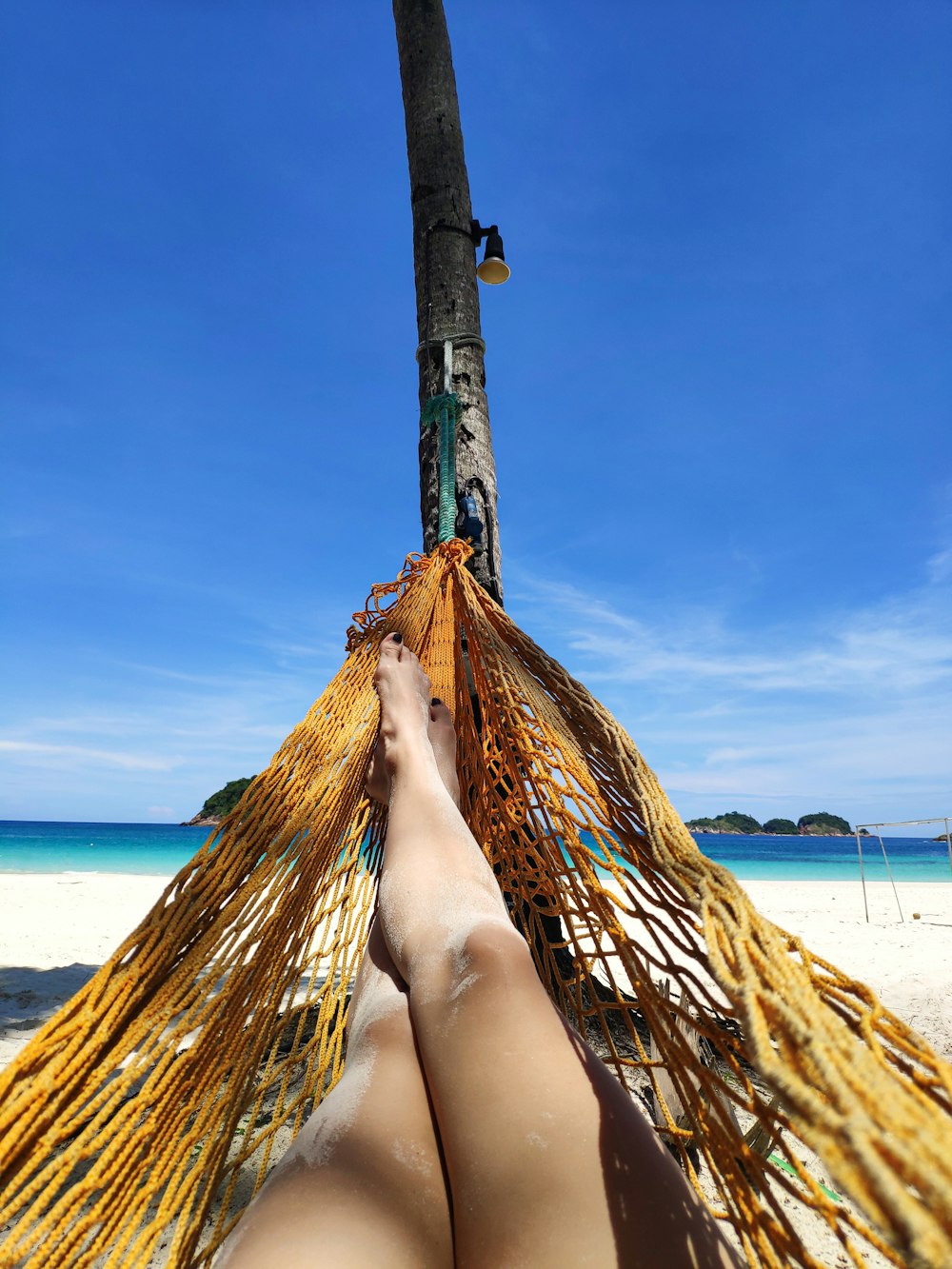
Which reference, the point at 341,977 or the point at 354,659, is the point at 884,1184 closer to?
the point at 341,977

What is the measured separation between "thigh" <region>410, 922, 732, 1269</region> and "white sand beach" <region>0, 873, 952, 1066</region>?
1.99 metres

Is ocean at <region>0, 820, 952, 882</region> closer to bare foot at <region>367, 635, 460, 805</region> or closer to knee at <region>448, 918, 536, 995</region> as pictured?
bare foot at <region>367, 635, 460, 805</region>

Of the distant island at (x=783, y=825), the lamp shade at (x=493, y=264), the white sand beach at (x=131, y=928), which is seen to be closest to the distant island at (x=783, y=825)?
the distant island at (x=783, y=825)

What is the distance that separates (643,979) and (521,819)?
47 centimetres

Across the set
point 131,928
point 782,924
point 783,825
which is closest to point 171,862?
point 131,928

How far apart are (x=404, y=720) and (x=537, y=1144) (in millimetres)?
850

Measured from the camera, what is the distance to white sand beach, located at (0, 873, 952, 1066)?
2688 mm

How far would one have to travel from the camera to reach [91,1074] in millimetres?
631

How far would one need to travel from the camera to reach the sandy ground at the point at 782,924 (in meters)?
2.52

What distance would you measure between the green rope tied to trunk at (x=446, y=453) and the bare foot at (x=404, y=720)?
0.34 m

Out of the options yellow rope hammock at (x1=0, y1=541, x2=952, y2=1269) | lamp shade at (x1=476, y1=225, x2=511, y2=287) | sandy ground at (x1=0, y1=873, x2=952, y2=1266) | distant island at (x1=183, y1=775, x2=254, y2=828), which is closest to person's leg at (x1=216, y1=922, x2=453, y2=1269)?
yellow rope hammock at (x1=0, y1=541, x2=952, y2=1269)

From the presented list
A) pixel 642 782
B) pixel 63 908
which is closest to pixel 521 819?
pixel 642 782

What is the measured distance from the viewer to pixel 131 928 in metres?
5.67

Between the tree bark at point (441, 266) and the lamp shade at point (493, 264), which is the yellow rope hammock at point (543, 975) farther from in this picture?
the lamp shade at point (493, 264)
